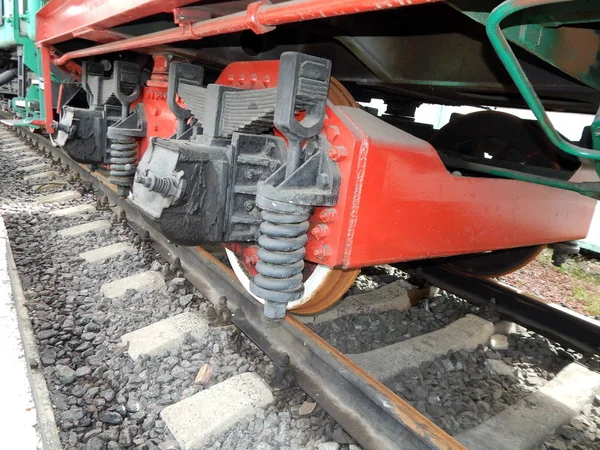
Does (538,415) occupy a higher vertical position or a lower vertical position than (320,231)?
lower

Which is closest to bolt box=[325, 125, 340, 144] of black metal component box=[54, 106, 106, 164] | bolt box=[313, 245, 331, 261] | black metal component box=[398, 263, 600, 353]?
bolt box=[313, 245, 331, 261]

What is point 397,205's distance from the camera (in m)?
1.67

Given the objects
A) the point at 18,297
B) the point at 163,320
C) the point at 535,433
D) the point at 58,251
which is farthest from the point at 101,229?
the point at 535,433

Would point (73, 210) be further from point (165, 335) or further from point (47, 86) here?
point (165, 335)

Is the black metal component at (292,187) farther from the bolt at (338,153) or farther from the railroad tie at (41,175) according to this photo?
the railroad tie at (41,175)

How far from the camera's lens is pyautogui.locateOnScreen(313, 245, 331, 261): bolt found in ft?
5.28

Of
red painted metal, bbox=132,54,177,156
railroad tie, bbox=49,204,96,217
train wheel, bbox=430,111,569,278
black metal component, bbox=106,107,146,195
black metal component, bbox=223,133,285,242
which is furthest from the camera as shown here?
railroad tie, bbox=49,204,96,217

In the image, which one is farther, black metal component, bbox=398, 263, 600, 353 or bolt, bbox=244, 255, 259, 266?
black metal component, bbox=398, 263, 600, 353

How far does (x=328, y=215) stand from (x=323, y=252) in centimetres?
13

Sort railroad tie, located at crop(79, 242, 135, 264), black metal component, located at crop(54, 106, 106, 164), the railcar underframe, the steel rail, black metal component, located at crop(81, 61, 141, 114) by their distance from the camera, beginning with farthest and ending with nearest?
1. black metal component, located at crop(54, 106, 106, 164)
2. black metal component, located at crop(81, 61, 141, 114)
3. railroad tie, located at crop(79, 242, 135, 264)
4. the steel rail
5. the railcar underframe

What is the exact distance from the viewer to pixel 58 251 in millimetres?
3328

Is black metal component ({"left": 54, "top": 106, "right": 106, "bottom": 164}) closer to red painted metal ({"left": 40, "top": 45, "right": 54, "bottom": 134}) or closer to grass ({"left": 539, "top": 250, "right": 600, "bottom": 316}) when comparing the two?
red painted metal ({"left": 40, "top": 45, "right": 54, "bottom": 134})

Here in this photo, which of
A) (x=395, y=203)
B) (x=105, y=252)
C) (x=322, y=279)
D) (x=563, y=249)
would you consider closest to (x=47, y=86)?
(x=105, y=252)

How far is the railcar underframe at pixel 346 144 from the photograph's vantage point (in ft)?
4.58
